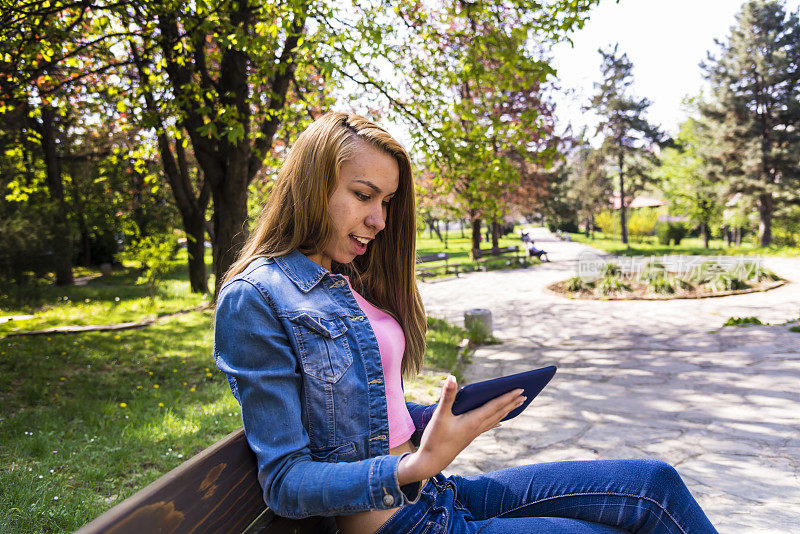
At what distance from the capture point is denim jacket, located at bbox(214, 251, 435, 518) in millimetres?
1230

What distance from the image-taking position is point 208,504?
1.25 meters

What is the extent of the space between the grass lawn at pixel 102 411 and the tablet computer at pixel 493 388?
2634mm

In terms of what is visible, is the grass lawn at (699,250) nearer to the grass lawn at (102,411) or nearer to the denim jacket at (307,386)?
the grass lawn at (102,411)

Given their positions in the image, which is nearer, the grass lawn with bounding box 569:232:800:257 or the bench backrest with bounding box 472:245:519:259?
the grass lawn with bounding box 569:232:800:257

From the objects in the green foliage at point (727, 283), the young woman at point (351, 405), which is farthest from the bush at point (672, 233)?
the young woman at point (351, 405)

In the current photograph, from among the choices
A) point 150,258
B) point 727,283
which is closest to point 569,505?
point 150,258

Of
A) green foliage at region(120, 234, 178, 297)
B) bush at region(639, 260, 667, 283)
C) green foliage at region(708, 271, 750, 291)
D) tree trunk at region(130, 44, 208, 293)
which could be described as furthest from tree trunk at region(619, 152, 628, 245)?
green foliage at region(120, 234, 178, 297)

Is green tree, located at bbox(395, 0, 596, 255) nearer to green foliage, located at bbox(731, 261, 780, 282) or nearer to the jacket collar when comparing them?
the jacket collar

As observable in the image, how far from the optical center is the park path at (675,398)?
11.7 feet

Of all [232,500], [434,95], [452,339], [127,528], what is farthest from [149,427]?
[434,95]

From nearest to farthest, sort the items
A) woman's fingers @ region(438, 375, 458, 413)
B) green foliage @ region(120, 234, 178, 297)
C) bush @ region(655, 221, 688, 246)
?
woman's fingers @ region(438, 375, 458, 413), green foliage @ region(120, 234, 178, 297), bush @ region(655, 221, 688, 246)

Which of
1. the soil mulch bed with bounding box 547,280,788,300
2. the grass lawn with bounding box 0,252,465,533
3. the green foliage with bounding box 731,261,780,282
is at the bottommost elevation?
the soil mulch bed with bounding box 547,280,788,300

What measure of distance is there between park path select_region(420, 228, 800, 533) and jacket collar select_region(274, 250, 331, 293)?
8.97 feet

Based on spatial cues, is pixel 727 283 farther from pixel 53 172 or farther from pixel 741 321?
pixel 53 172
